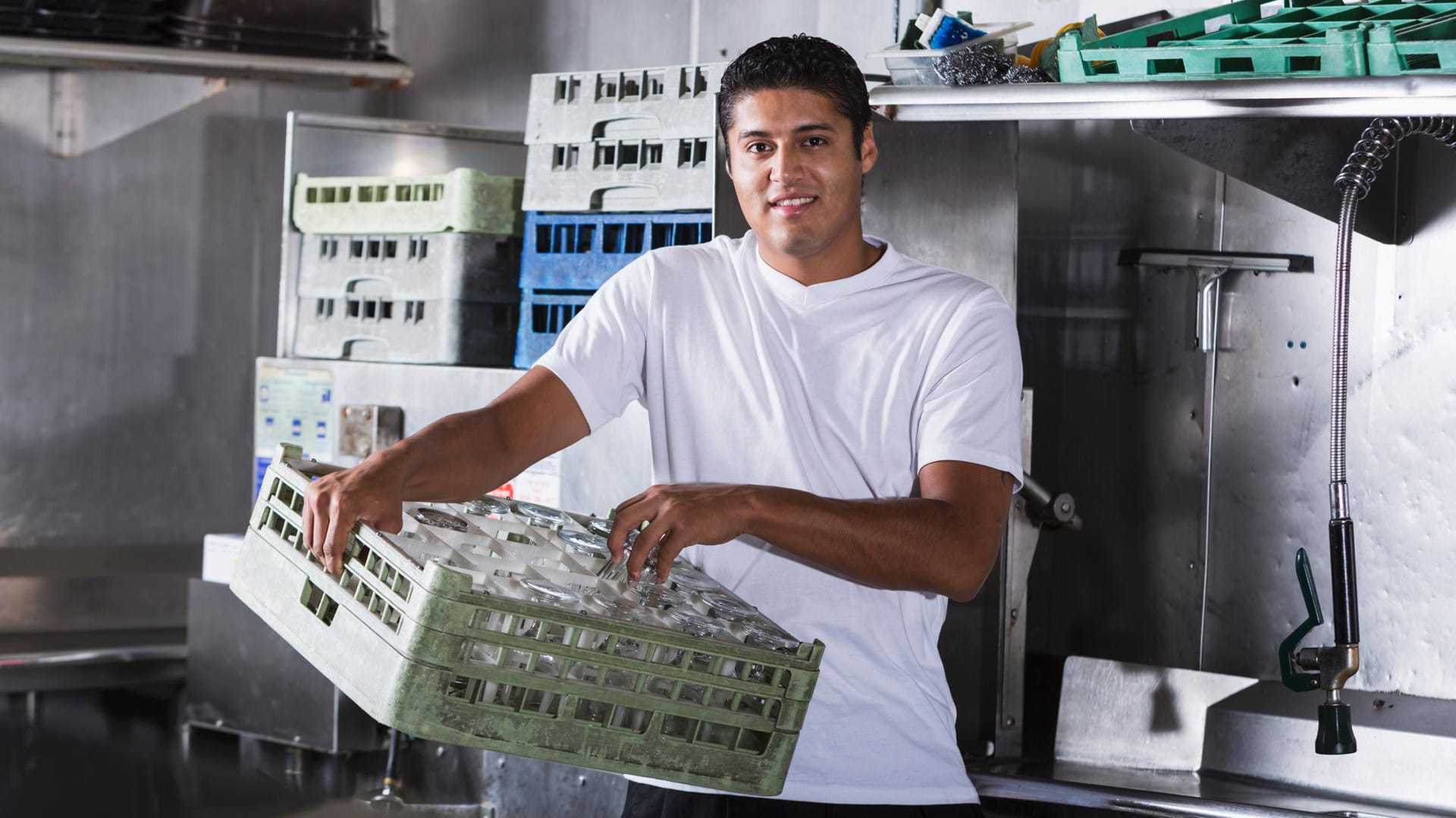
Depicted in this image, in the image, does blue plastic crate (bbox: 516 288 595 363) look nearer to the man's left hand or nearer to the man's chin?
the man's chin

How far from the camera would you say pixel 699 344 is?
5.56 ft

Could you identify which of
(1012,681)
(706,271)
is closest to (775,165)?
(706,271)

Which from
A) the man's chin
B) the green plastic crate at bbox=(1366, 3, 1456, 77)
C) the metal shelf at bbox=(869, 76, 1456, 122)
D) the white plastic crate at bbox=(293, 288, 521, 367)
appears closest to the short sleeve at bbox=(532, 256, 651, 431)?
the man's chin

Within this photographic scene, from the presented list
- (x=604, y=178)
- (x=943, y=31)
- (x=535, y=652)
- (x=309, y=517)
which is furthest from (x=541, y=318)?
(x=535, y=652)

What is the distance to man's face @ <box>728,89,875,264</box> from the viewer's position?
5.33ft

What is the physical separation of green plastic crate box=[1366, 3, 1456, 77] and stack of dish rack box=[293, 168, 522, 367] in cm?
185

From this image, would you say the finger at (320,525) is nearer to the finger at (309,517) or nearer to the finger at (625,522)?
the finger at (309,517)

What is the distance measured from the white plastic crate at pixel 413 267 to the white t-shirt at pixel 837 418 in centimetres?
148

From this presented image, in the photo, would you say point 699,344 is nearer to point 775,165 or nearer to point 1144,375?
point 775,165

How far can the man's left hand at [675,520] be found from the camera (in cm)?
134

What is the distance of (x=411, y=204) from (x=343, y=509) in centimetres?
195

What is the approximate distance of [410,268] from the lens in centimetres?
320

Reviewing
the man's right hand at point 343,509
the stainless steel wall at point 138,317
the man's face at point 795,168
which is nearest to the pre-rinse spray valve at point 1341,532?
the man's face at point 795,168

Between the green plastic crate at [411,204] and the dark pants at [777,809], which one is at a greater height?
the green plastic crate at [411,204]
